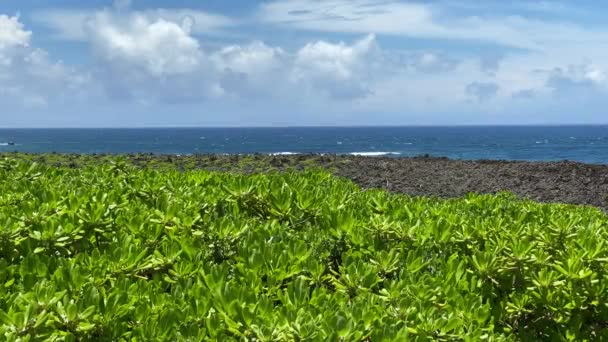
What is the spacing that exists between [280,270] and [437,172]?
18.4m

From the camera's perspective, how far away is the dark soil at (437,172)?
18.4 m

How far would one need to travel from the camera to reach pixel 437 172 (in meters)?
21.2

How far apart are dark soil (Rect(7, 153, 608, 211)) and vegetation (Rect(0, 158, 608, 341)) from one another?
13398 millimetres

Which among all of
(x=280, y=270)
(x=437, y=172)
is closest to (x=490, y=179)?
(x=437, y=172)

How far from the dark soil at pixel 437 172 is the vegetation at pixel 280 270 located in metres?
13.4

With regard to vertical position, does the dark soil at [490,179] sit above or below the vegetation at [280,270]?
below

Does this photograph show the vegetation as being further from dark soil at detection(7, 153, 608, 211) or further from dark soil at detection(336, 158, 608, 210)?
dark soil at detection(7, 153, 608, 211)

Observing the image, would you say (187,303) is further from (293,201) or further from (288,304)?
(293,201)

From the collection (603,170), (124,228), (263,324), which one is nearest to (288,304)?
(263,324)

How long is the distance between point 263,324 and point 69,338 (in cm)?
87

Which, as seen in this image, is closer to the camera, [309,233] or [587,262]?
[587,262]

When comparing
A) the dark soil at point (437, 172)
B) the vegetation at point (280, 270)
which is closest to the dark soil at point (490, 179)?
the dark soil at point (437, 172)

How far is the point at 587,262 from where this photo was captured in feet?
13.1

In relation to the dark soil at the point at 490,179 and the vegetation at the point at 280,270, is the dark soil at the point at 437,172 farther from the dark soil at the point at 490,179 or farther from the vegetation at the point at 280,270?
the vegetation at the point at 280,270
